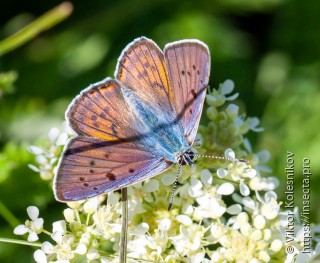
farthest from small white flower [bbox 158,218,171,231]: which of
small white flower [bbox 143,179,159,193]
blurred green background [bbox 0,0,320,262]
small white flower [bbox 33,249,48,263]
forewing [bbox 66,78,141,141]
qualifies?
blurred green background [bbox 0,0,320,262]

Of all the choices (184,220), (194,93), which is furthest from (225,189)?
(194,93)

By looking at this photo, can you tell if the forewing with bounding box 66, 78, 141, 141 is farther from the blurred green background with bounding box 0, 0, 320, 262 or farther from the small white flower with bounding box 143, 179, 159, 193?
the blurred green background with bounding box 0, 0, 320, 262

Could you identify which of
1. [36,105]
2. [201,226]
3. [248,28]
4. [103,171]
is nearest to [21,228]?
[103,171]

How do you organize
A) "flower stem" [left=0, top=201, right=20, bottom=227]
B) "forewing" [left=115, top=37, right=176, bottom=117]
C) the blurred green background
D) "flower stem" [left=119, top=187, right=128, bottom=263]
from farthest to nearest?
the blurred green background < "flower stem" [left=0, top=201, right=20, bottom=227] < "forewing" [left=115, top=37, right=176, bottom=117] < "flower stem" [left=119, top=187, right=128, bottom=263]

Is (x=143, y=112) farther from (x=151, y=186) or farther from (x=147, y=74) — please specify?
(x=151, y=186)

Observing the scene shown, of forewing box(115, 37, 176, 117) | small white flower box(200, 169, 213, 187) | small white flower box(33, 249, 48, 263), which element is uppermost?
forewing box(115, 37, 176, 117)

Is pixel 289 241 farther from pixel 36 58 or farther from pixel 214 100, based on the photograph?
pixel 36 58

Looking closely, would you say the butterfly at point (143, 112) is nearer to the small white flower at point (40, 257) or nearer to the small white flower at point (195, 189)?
the small white flower at point (195, 189)

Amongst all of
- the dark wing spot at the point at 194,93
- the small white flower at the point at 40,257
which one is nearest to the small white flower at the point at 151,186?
the dark wing spot at the point at 194,93
